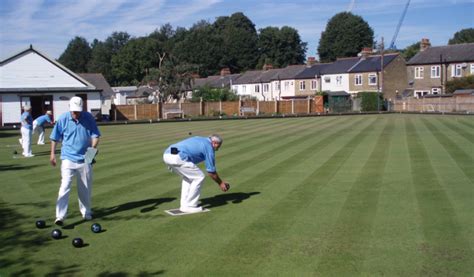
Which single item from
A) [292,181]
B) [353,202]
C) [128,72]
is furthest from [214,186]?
[128,72]

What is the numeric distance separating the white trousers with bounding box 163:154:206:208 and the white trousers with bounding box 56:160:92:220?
1440mm

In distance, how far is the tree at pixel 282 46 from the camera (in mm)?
138875

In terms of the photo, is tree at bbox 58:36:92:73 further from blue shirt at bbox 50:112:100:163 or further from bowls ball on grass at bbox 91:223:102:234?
bowls ball on grass at bbox 91:223:102:234

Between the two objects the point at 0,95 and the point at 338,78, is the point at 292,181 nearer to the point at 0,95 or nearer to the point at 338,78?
the point at 0,95

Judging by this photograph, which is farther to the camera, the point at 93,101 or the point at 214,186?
the point at 93,101

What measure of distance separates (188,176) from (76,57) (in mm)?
168727

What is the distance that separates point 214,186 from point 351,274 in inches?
265

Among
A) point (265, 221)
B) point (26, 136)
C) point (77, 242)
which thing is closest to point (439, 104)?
point (26, 136)

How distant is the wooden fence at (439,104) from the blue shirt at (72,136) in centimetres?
5029

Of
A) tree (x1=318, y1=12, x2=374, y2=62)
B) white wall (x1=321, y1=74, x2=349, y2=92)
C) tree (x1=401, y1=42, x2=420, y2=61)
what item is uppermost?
→ tree (x1=318, y1=12, x2=374, y2=62)

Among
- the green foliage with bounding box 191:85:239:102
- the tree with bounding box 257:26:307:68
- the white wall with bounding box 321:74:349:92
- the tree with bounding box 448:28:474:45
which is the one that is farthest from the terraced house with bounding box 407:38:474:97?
the tree with bounding box 257:26:307:68

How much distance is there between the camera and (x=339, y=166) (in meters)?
15.2

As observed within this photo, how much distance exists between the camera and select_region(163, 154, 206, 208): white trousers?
9578 millimetres

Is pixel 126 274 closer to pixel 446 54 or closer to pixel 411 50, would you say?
pixel 446 54
